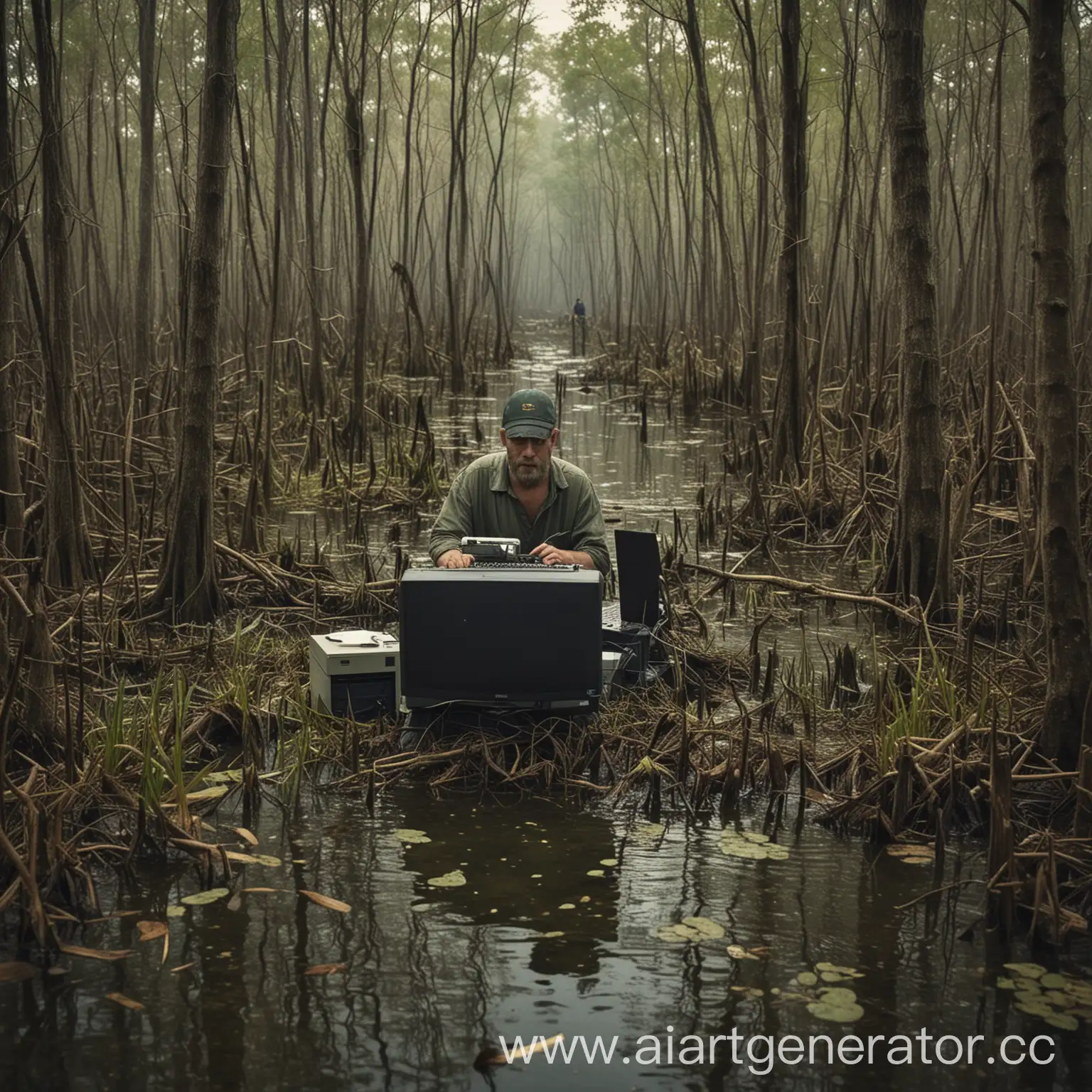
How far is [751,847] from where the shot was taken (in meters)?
3.55

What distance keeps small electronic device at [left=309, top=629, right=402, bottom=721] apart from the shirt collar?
2.16 ft

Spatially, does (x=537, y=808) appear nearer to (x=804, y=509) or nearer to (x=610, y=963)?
(x=610, y=963)

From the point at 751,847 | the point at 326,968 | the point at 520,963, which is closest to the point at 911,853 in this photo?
the point at 751,847

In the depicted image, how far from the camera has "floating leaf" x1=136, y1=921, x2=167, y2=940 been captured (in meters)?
2.96

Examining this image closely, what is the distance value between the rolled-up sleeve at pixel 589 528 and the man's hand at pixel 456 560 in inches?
21.8

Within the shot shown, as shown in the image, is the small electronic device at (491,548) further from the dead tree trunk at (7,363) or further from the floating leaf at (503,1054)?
the floating leaf at (503,1054)

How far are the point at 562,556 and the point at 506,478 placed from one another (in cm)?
56

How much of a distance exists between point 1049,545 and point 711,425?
32.3 feet

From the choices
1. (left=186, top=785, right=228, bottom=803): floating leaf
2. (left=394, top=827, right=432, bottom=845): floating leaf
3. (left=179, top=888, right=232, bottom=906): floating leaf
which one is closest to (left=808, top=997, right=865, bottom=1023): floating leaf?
(left=394, top=827, right=432, bottom=845): floating leaf

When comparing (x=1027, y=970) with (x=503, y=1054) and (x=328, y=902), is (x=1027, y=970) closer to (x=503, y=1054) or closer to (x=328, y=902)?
(x=503, y=1054)

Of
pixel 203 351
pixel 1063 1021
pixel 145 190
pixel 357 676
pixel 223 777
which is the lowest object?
pixel 1063 1021

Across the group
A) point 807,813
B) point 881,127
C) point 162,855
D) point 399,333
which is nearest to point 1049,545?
point 807,813

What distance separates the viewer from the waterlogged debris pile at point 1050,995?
8.68ft

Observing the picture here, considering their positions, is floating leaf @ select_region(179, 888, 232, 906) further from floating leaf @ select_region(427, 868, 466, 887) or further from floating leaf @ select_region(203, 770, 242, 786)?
floating leaf @ select_region(203, 770, 242, 786)
